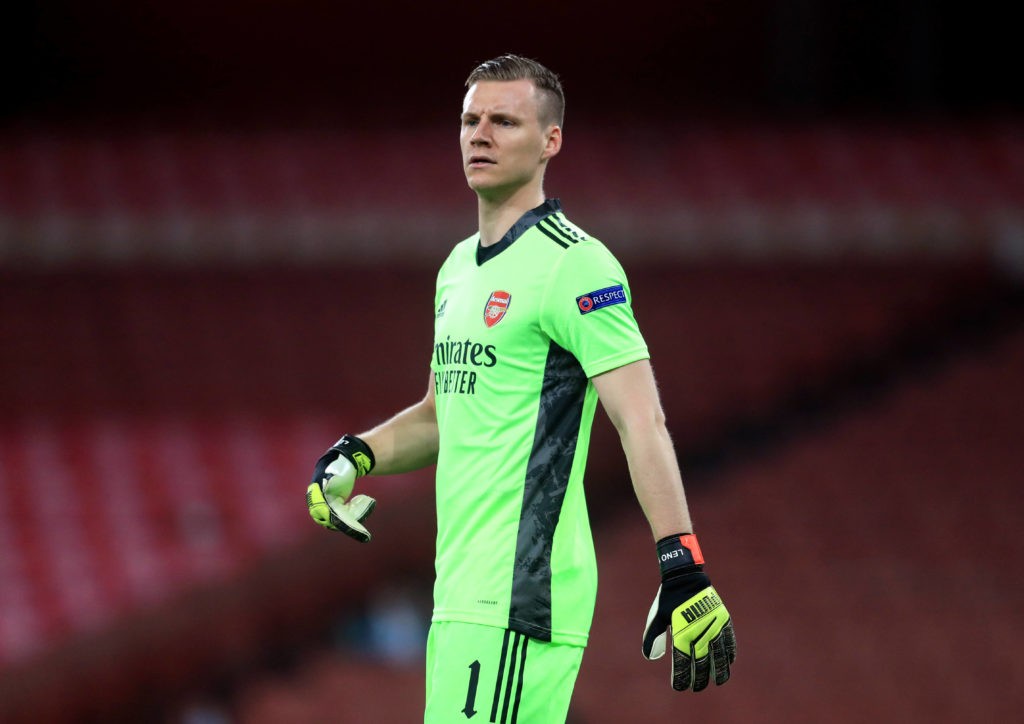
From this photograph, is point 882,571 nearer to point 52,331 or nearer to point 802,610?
point 802,610

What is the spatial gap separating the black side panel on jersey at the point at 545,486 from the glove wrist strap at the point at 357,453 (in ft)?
2.06

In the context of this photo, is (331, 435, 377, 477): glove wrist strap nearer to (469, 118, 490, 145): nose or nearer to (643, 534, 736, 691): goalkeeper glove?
(469, 118, 490, 145): nose

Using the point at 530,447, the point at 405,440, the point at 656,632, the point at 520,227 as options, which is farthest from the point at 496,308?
the point at 656,632

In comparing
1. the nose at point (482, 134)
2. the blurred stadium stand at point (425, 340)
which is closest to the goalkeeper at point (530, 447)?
the nose at point (482, 134)

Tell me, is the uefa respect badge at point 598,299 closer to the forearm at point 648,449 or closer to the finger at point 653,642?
the forearm at point 648,449

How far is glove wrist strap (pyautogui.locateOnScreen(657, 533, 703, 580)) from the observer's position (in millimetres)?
2758

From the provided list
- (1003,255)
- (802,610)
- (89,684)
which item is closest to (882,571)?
(802,610)

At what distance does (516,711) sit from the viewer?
2830 mm

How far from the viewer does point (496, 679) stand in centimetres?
283

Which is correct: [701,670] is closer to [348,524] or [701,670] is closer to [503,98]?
[348,524]

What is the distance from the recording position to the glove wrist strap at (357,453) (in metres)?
3.38

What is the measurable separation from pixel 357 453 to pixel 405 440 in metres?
0.14

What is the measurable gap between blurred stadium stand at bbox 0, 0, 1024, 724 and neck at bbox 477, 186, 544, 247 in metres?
5.60

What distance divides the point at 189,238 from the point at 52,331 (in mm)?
1507
